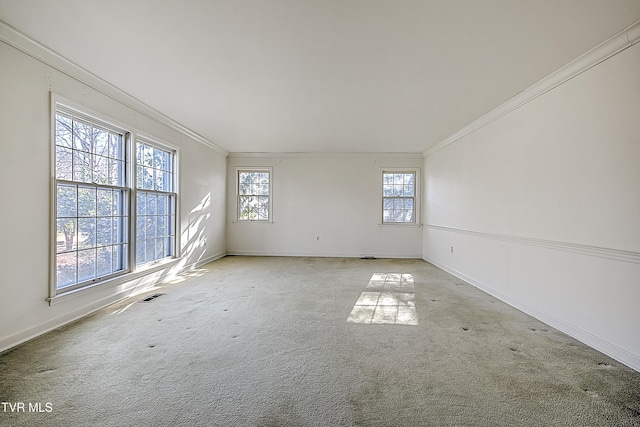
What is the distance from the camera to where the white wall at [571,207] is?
2.24 metres

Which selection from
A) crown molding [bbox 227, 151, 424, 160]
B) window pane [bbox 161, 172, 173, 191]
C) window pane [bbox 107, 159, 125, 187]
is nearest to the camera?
window pane [bbox 107, 159, 125, 187]

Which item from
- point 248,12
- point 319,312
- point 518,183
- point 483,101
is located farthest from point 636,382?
point 248,12

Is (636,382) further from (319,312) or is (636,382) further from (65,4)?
(65,4)

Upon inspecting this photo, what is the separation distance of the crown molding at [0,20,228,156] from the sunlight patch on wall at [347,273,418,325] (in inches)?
151

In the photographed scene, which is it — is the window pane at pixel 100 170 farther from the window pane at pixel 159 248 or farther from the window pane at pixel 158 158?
the window pane at pixel 159 248

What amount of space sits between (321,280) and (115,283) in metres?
2.89

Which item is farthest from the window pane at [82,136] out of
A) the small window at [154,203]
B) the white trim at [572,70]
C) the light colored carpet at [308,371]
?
the white trim at [572,70]

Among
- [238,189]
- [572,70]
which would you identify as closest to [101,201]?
[238,189]

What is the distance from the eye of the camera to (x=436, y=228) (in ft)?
20.2

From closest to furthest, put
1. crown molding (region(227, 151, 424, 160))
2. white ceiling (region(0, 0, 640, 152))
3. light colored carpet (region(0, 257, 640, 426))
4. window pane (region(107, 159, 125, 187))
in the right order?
light colored carpet (region(0, 257, 640, 426)) → white ceiling (region(0, 0, 640, 152)) → window pane (region(107, 159, 125, 187)) → crown molding (region(227, 151, 424, 160))

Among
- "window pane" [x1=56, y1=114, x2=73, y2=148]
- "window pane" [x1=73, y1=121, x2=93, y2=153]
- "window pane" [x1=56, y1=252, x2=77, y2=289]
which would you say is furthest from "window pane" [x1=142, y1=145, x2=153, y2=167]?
"window pane" [x1=56, y1=252, x2=77, y2=289]

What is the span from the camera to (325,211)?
23.4 ft

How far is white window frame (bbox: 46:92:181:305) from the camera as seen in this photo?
8.96 feet

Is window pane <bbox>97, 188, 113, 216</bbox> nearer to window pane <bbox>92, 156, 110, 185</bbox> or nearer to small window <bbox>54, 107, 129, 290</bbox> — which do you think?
small window <bbox>54, 107, 129, 290</bbox>
